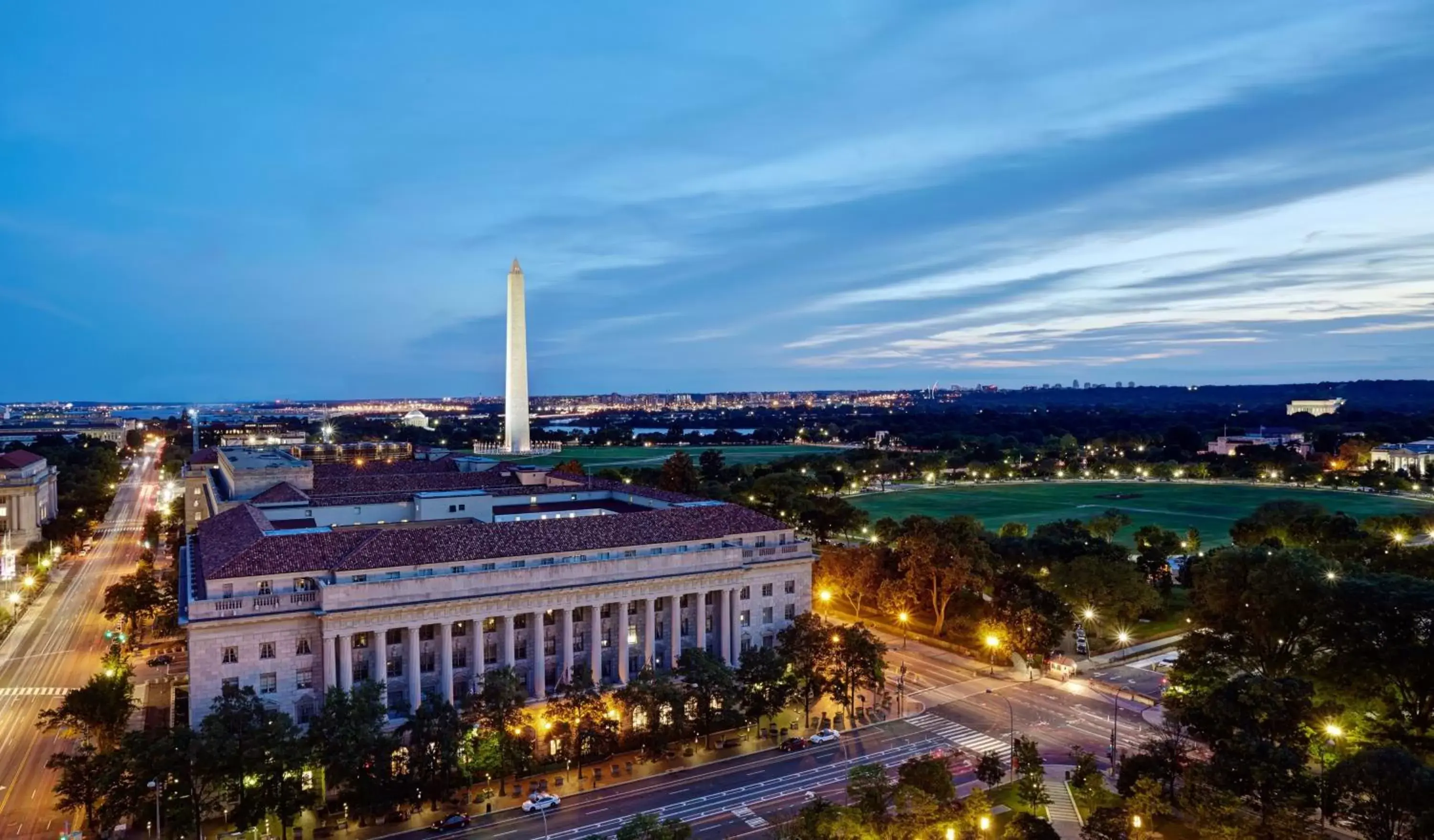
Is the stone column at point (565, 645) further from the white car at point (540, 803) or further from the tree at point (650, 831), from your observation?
the tree at point (650, 831)

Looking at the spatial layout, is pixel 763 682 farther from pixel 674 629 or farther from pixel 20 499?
pixel 20 499

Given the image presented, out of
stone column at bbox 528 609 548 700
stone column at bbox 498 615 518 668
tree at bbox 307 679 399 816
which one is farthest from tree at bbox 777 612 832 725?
tree at bbox 307 679 399 816

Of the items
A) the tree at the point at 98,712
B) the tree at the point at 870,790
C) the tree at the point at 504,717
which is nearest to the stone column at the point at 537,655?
the tree at the point at 504,717

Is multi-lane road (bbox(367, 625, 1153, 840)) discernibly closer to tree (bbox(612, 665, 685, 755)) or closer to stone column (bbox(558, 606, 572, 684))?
tree (bbox(612, 665, 685, 755))

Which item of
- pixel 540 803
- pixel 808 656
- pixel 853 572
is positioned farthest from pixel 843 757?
pixel 853 572

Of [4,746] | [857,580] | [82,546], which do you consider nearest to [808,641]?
[857,580]
